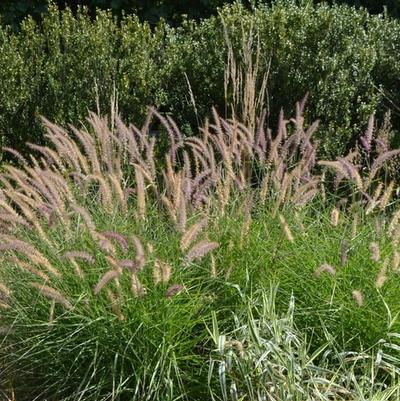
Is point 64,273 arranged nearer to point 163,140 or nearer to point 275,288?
point 275,288

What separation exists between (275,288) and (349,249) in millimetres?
487

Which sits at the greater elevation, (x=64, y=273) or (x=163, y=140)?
(x=64, y=273)

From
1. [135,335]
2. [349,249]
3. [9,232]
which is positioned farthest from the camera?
[9,232]

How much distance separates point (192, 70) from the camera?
688 centimetres

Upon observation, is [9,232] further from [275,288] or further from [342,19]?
[342,19]

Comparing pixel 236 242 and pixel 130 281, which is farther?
pixel 236 242

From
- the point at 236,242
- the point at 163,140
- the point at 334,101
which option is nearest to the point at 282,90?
the point at 334,101

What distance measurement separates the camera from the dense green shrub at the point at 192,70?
670 cm

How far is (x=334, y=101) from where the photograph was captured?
6730mm

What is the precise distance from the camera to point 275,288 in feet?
13.6

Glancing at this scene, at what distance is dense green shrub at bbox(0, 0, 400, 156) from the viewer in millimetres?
6703

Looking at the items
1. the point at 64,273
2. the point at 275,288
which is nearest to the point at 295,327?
the point at 275,288

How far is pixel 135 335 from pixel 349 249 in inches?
43.6

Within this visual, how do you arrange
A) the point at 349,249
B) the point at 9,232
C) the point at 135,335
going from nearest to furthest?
the point at 135,335 → the point at 349,249 → the point at 9,232
